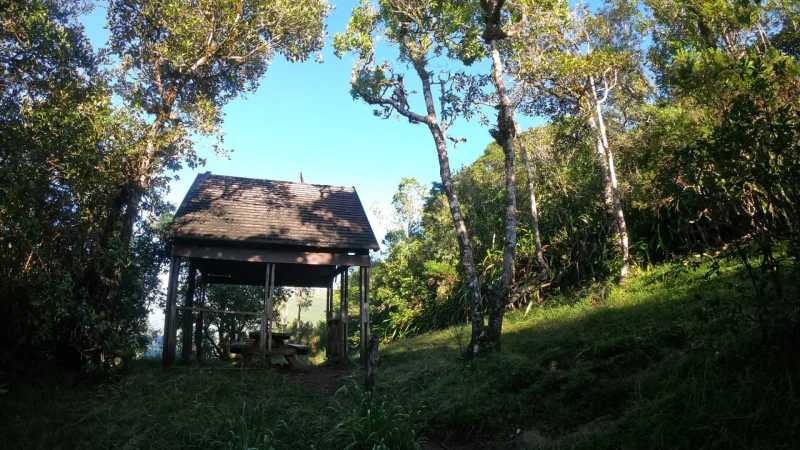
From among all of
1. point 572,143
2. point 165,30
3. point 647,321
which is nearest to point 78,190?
point 165,30

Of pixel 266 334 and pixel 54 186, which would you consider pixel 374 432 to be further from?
pixel 54 186

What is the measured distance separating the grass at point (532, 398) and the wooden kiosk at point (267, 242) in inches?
108

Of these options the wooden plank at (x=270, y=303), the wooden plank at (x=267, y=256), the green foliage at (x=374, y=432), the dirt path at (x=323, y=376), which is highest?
the wooden plank at (x=267, y=256)

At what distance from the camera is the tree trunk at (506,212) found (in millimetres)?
9000

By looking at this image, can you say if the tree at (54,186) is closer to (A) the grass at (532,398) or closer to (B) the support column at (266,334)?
(A) the grass at (532,398)

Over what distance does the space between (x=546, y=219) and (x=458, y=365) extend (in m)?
7.57

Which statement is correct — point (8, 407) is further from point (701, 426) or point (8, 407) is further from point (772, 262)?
point (772, 262)

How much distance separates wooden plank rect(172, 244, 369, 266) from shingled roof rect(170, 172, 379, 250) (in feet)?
1.20

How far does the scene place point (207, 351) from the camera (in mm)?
20375

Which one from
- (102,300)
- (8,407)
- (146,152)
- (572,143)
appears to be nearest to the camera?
(8,407)

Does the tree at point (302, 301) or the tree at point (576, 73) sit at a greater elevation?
the tree at point (576, 73)

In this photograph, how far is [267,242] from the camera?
12281 millimetres

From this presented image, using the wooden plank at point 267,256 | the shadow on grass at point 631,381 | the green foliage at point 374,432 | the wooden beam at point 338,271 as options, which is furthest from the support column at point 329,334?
the green foliage at point 374,432

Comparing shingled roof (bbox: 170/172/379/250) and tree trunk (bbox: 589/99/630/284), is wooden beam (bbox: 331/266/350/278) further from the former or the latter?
tree trunk (bbox: 589/99/630/284)
